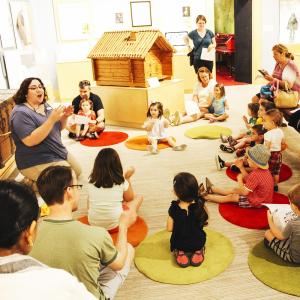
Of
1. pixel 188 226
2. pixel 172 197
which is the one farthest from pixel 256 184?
pixel 188 226

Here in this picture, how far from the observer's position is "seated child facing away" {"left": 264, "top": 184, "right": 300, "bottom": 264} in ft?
9.22

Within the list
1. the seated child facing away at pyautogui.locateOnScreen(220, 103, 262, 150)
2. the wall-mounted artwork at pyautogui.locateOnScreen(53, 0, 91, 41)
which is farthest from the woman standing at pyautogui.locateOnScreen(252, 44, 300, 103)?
the wall-mounted artwork at pyautogui.locateOnScreen(53, 0, 91, 41)

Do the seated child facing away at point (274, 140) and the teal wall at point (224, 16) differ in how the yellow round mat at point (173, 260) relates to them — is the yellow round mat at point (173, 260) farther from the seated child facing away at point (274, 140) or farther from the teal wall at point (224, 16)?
the teal wall at point (224, 16)

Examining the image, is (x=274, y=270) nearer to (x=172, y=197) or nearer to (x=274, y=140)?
(x=172, y=197)

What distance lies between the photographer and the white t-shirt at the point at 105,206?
3.43 meters

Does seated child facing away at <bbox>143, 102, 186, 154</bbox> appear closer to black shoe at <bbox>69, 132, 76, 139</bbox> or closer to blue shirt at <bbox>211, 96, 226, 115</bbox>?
black shoe at <bbox>69, 132, 76, 139</bbox>

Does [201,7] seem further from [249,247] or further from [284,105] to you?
[249,247]

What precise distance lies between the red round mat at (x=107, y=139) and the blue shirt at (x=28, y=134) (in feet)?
5.65

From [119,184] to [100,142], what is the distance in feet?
9.91

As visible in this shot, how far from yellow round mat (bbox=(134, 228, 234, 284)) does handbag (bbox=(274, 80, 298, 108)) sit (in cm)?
301

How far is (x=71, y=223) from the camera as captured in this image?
216cm

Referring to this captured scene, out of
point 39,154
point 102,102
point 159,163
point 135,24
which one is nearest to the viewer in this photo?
point 39,154

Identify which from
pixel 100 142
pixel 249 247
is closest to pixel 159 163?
pixel 100 142

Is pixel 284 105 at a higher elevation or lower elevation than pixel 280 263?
higher
